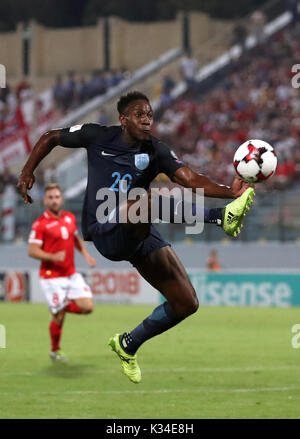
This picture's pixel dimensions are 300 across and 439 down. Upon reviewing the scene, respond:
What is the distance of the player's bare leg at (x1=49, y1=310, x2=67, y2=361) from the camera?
42.1 feet

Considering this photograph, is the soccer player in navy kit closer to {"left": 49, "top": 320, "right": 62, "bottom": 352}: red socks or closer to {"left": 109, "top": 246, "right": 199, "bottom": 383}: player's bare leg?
{"left": 109, "top": 246, "right": 199, "bottom": 383}: player's bare leg

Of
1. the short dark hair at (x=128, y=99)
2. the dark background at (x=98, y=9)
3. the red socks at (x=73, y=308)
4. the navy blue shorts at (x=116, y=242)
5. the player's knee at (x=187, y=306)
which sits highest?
the dark background at (x=98, y=9)

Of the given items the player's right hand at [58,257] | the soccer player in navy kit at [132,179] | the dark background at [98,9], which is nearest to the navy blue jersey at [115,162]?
the soccer player in navy kit at [132,179]

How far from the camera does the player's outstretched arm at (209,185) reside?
827 centimetres

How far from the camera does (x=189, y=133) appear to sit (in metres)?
31.0

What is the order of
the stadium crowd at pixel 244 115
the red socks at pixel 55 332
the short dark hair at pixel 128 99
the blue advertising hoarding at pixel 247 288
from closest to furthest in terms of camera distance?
the short dark hair at pixel 128 99
the red socks at pixel 55 332
the blue advertising hoarding at pixel 247 288
the stadium crowd at pixel 244 115

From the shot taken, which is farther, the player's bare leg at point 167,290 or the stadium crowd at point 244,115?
the stadium crowd at point 244,115

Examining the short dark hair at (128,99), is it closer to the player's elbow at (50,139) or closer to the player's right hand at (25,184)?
the player's elbow at (50,139)

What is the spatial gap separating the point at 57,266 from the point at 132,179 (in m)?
4.70

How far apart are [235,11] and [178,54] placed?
438cm

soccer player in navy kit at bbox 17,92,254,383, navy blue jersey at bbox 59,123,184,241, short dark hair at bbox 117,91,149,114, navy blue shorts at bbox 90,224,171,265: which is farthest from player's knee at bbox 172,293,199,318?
short dark hair at bbox 117,91,149,114

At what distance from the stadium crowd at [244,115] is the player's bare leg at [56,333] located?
1346 cm

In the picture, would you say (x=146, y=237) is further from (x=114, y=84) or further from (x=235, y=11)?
(x=235, y=11)

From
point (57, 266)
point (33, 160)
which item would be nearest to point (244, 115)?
point (57, 266)
